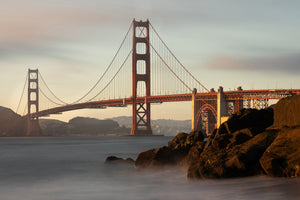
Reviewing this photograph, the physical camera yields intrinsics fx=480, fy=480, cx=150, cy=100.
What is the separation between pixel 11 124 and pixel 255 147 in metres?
128

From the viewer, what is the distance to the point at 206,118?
90812 mm

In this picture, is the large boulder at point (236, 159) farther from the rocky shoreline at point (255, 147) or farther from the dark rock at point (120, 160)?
the dark rock at point (120, 160)

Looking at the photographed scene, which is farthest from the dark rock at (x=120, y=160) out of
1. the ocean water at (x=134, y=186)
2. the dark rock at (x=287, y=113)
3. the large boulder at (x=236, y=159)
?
the dark rock at (x=287, y=113)

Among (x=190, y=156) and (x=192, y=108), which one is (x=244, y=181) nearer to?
(x=190, y=156)

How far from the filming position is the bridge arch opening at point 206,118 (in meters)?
83.8

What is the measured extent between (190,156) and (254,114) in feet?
11.5

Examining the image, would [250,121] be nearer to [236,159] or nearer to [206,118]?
[236,159]

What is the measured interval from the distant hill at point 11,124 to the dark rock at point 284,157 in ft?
377

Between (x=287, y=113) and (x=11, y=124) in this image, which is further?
(x=11, y=124)

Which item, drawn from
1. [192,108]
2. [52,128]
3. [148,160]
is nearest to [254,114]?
[148,160]


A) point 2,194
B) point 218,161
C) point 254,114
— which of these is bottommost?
point 2,194

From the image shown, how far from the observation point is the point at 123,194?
55.8ft

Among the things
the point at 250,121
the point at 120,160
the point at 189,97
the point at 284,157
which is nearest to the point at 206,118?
the point at 189,97

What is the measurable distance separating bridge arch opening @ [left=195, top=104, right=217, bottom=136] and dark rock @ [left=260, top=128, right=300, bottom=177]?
6642 centimetres
